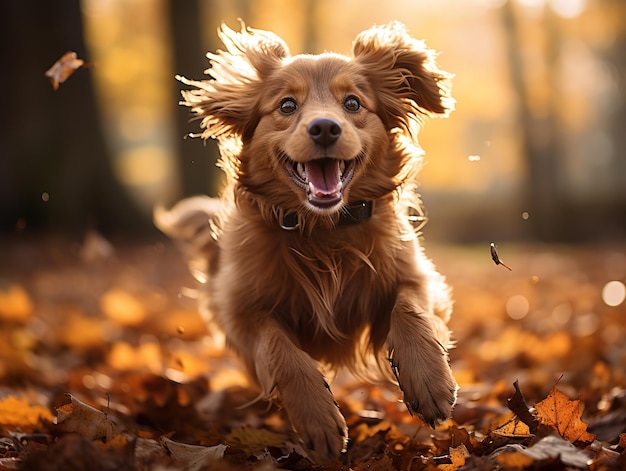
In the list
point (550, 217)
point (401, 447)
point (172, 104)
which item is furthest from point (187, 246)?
point (550, 217)

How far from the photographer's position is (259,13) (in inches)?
803

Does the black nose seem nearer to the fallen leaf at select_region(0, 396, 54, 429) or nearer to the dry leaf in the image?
the dry leaf

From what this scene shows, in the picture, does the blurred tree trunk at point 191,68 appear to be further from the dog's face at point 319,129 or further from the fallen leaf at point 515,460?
the fallen leaf at point 515,460

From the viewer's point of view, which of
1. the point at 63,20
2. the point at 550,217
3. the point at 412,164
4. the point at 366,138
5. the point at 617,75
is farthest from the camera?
the point at 617,75

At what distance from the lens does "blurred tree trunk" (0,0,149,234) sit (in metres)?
11.0

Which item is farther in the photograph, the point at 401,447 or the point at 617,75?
the point at 617,75

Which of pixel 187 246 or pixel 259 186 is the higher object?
pixel 259 186

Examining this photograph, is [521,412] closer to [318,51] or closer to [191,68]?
[191,68]

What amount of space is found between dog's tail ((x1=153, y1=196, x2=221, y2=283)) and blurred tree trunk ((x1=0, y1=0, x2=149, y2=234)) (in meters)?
6.03

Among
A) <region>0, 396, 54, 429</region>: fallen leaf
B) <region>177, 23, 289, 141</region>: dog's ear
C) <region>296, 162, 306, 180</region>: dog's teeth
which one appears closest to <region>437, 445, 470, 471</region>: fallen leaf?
<region>296, 162, 306, 180</region>: dog's teeth

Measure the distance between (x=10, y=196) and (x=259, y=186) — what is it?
28.4 feet

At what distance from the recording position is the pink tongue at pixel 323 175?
321 centimetres

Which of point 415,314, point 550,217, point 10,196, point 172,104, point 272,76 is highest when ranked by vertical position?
point 272,76

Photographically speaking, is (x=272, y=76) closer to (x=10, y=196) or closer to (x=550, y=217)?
(x=10, y=196)
